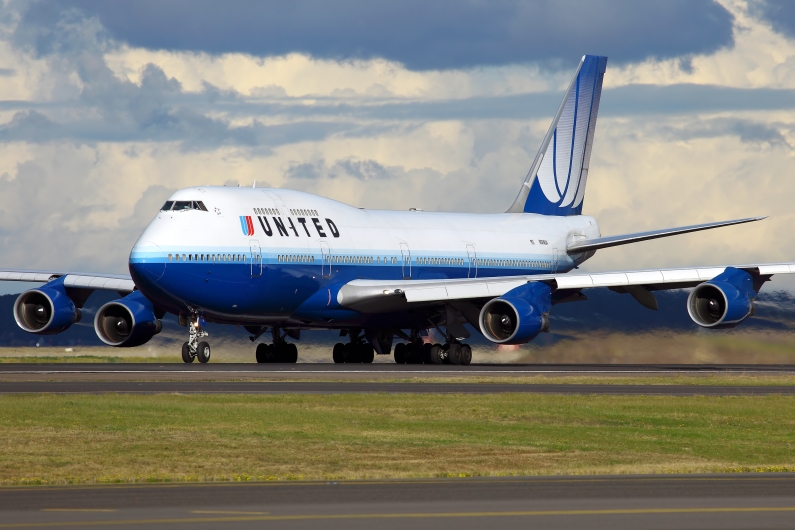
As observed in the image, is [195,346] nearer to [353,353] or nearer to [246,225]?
[246,225]

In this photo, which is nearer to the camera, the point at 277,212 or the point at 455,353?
the point at 277,212

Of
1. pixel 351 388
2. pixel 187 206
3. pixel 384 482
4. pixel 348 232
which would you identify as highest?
pixel 187 206

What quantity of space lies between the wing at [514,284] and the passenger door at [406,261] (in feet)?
9.89

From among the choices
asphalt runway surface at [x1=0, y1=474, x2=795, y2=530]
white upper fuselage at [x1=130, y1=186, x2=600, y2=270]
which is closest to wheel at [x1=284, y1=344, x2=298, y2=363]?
white upper fuselage at [x1=130, y1=186, x2=600, y2=270]

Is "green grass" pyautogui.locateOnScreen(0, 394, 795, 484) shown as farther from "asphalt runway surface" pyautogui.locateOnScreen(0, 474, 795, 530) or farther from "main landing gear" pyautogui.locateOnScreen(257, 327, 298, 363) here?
"main landing gear" pyautogui.locateOnScreen(257, 327, 298, 363)

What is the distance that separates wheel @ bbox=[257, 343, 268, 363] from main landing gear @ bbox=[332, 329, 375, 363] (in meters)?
A: 2.73

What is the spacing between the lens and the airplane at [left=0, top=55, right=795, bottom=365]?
40.5m

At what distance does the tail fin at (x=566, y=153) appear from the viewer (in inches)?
2227

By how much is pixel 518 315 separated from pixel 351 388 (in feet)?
40.4

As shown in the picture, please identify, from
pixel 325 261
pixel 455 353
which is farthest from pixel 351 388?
pixel 455 353

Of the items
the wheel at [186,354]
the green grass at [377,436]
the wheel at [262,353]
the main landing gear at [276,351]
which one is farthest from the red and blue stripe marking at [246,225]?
the green grass at [377,436]

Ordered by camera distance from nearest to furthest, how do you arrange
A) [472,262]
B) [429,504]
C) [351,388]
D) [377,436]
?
[429,504] < [377,436] < [351,388] < [472,262]

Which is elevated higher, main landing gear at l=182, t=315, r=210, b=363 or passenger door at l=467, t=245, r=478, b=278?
passenger door at l=467, t=245, r=478, b=278

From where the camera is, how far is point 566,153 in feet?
188
